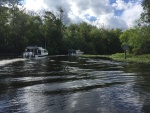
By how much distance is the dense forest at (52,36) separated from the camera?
8794 centimetres

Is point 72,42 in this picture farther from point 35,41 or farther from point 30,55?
point 30,55

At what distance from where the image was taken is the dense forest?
8794 centimetres

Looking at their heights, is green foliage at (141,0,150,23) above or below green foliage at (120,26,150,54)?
above

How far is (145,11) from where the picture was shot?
65938 mm

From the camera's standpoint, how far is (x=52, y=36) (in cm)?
11469

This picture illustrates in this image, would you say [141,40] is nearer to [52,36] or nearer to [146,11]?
[146,11]

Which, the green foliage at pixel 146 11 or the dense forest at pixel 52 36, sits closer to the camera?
the green foliage at pixel 146 11

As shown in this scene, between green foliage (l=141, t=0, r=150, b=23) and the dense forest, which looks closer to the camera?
green foliage (l=141, t=0, r=150, b=23)

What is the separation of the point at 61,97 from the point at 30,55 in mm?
59494

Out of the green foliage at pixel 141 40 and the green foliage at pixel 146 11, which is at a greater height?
the green foliage at pixel 146 11

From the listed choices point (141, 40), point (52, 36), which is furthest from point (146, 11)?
point (52, 36)

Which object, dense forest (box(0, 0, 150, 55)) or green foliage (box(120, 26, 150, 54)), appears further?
dense forest (box(0, 0, 150, 55))

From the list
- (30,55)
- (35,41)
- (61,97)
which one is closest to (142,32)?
(30,55)

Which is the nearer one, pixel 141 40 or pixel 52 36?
pixel 141 40
